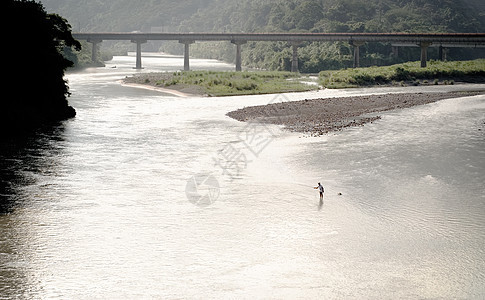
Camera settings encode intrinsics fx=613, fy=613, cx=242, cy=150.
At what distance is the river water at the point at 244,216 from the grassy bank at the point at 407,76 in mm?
59838

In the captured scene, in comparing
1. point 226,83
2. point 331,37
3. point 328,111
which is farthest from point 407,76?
point 328,111

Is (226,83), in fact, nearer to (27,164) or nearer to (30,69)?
(30,69)

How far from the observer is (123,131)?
58031mm

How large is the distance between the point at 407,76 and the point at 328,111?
53.9 m

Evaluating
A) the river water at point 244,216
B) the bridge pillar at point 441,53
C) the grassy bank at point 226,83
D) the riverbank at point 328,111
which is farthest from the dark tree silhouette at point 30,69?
the bridge pillar at point 441,53

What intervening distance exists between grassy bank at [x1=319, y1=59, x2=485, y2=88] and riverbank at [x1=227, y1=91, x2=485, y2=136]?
24323 millimetres

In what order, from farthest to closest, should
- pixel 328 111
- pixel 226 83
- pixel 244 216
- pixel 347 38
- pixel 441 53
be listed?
1. pixel 441 53
2. pixel 347 38
3. pixel 226 83
4. pixel 328 111
5. pixel 244 216

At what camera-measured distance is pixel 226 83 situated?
345 ft

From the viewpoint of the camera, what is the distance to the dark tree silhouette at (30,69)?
5875 cm

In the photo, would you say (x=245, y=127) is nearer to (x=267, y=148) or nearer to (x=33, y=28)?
(x=267, y=148)

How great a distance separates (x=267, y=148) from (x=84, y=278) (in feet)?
88.8

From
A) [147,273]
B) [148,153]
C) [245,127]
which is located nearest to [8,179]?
[148,153]

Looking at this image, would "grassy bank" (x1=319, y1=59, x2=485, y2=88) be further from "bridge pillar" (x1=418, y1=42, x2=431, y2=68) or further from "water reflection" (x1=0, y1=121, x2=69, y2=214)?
"water reflection" (x1=0, y1=121, x2=69, y2=214)

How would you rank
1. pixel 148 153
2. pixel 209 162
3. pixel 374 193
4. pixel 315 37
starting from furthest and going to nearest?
pixel 315 37 → pixel 148 153 → pixel 209 162 → pixel 374 193
